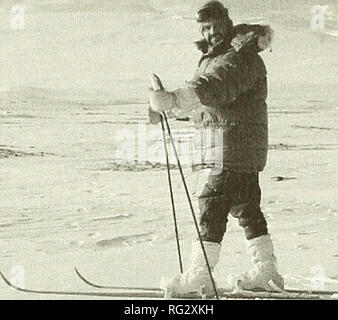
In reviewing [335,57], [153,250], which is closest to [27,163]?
[153,250]

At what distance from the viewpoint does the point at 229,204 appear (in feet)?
4.89

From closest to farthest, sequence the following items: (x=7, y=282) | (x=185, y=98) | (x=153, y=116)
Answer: (x=185, y=98)
(x=153, y=116)
(x=7, y=282)

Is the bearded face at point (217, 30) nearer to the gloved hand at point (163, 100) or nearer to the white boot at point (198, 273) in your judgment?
the gloved hand at point (163, 100)

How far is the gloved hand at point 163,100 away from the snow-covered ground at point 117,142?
0.79 ft

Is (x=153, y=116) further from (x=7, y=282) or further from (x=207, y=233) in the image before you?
(x=7, y=282)

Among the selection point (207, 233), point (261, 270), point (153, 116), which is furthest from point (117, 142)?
point (261, 270)

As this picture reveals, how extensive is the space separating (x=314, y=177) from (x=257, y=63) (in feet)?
1.13

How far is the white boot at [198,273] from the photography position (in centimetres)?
151

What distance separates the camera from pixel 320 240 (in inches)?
66.5

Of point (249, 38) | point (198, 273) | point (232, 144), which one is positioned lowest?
point (198, 273)

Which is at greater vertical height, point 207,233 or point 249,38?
point 249,38

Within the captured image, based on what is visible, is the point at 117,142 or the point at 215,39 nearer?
the point at 215,39

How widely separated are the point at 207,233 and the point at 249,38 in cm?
38

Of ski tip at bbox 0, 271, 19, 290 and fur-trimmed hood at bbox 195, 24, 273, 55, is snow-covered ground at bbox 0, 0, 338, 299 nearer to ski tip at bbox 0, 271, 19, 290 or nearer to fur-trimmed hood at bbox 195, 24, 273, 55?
ski tip at bbox 0, 271, 19, 290
